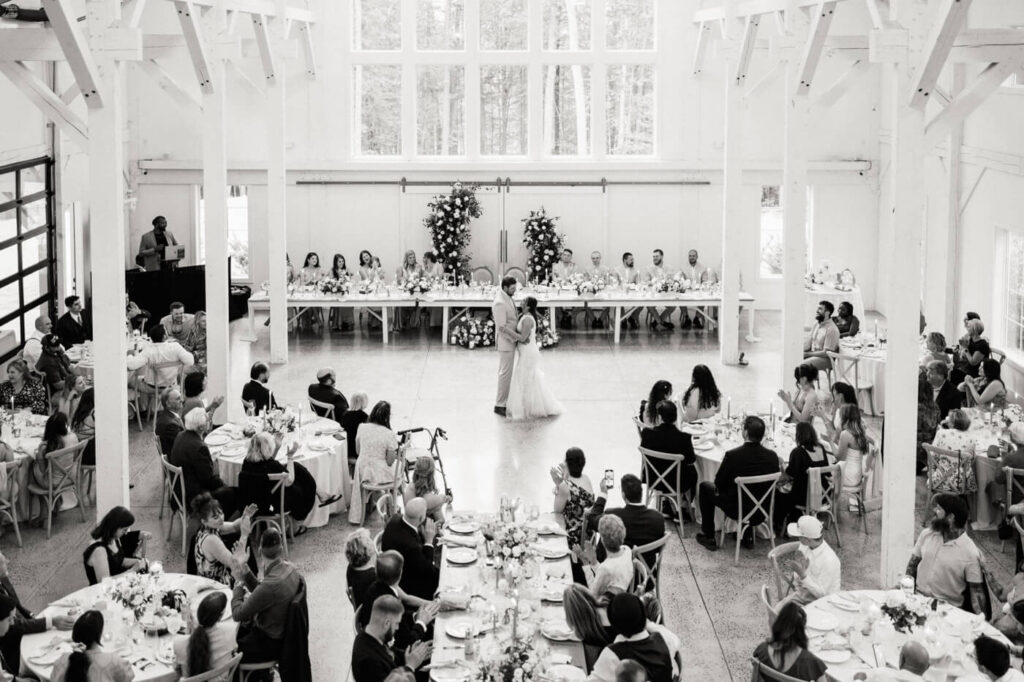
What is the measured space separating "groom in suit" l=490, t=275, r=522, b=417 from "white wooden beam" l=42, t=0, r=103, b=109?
589cm

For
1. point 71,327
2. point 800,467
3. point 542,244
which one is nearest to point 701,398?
point 800,467

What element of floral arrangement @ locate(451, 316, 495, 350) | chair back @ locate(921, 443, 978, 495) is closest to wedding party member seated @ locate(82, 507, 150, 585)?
chair back @ locate(921, 443, 978, 495)

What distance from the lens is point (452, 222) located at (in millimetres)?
21250

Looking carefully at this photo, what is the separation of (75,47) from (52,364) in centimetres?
482

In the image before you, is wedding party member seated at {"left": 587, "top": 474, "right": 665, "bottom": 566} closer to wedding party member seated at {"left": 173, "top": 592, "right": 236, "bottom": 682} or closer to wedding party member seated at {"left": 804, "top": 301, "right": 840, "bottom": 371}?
wedding party member seated at {"left": 173, "top": 592, "right": 236, "bottom": 682}

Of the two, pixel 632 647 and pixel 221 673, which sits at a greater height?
pixel 632 647

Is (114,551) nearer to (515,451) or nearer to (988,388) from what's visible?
(515,451)

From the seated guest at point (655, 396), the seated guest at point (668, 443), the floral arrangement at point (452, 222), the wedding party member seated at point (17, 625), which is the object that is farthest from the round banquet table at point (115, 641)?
the floral arrangement at point (452, 222)

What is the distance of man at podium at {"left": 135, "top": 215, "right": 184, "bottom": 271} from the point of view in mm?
20453

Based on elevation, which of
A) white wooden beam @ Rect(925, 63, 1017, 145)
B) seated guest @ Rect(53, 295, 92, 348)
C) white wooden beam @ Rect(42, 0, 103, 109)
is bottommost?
seated guest @ Rect(53, 295, 92, 348)

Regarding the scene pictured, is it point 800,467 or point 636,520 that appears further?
point 800,467

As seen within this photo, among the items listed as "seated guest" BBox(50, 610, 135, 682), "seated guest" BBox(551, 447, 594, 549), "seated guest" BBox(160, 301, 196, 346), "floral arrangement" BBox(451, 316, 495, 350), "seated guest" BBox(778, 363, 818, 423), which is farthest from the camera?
"floral arrangement" BBox(451, 316, 495, 350)

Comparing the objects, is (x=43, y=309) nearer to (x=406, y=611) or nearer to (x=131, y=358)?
(x=131, y=358)

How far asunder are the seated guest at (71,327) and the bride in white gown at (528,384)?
555 centimetres
